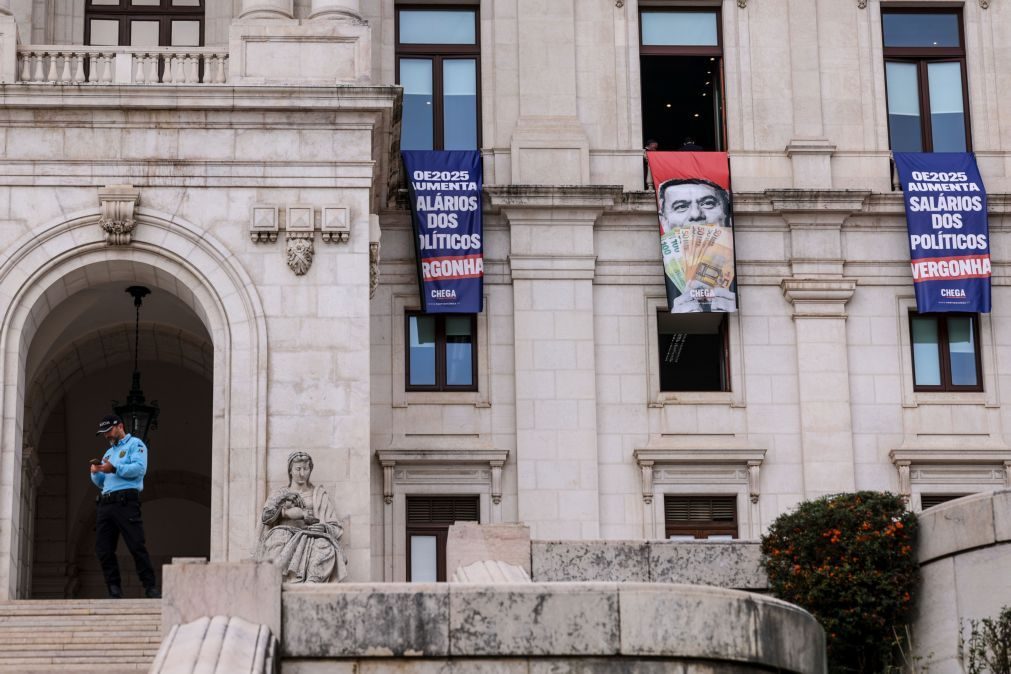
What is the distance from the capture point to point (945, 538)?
25250 millimetres

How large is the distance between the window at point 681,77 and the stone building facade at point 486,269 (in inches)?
2.9

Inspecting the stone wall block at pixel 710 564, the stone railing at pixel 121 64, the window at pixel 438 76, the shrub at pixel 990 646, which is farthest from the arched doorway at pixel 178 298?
the shrub at pixel 990 646

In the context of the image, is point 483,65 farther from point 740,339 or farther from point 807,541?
point 807,541

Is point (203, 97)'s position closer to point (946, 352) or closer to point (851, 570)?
point (851, 570)

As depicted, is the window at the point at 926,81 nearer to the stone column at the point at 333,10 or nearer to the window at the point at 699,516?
the window at the point at 699,516

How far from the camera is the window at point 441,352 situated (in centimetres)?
3534

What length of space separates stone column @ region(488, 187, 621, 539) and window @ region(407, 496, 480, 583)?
1070mm

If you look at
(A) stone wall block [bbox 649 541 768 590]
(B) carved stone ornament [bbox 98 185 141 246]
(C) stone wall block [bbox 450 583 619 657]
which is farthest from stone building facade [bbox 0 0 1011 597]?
(C) stone wall block [bbox 450 583 619 657]

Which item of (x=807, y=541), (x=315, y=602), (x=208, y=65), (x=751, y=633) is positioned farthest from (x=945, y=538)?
A: (x=208, y=65)

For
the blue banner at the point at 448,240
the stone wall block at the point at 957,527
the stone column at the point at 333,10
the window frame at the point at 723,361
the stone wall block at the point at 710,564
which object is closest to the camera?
the stone wall block at the point at 957,527

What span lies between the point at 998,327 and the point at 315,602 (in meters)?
20.2

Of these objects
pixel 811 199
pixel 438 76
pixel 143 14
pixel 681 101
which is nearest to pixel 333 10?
pixel 438 76

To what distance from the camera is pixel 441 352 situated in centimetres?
3547

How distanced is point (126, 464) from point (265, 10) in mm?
8119
